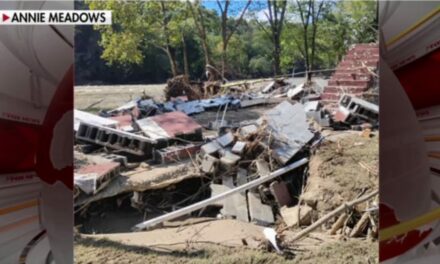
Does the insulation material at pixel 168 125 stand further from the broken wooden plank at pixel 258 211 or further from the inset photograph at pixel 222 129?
the broken wooden plank at pixel 258 211

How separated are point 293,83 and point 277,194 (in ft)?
2.00

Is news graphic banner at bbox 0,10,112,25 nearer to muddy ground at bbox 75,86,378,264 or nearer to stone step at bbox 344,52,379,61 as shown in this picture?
muddy ground at bbox 75,86,378,264

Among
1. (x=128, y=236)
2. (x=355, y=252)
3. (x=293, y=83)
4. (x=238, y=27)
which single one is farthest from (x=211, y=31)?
(x=355, y=252)

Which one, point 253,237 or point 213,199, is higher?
point 213,199

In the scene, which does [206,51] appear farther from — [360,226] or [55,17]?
[360,226]

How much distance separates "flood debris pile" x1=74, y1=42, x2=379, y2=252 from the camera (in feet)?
Answer: 7.66

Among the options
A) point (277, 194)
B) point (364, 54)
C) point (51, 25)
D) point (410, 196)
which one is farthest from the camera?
point (277, 194)

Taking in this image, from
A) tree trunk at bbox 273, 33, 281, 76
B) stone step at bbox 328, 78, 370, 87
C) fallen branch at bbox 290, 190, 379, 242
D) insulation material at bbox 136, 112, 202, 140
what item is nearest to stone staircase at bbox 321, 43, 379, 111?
stone step at bbox 328, 78, 370, 87

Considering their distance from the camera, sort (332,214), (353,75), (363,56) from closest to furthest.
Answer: (363,56) < (353,75) < (332,214)

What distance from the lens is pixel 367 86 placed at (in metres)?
2.56

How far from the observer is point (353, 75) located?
2.49 m

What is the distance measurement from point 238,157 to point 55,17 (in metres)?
1.20

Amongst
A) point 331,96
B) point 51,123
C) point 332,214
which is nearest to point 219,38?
point 331,96

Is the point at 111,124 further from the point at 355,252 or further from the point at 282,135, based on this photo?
the point at 355,252
